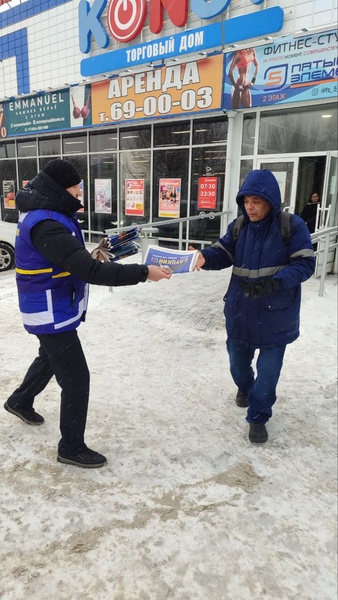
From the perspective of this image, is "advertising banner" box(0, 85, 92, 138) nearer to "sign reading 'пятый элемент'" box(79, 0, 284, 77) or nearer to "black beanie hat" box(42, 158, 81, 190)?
"sign reading 'пятый элемент'" box(79, 0, 284, 77)

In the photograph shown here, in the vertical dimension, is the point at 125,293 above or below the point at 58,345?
below

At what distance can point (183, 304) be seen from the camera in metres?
6.09

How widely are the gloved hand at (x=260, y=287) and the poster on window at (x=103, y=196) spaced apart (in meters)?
9.94

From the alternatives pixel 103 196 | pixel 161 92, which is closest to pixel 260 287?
pixel 161 92

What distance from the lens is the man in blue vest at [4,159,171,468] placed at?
7.13 ft

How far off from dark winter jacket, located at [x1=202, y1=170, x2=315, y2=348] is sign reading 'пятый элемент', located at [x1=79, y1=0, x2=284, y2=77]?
7093 millimetres

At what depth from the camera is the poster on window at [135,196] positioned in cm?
1132

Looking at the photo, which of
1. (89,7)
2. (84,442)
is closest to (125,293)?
(84,442)

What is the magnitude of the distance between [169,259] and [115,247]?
0.43 meters

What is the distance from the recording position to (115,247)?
9.45 feet

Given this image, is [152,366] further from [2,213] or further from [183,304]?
[2,213]

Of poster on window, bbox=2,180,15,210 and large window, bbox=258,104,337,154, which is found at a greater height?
large window, bbox=258,104,337,154

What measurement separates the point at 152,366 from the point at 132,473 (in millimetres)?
1562

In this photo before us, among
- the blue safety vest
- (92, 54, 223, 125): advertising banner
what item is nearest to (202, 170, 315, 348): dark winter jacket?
the blue safety vest
